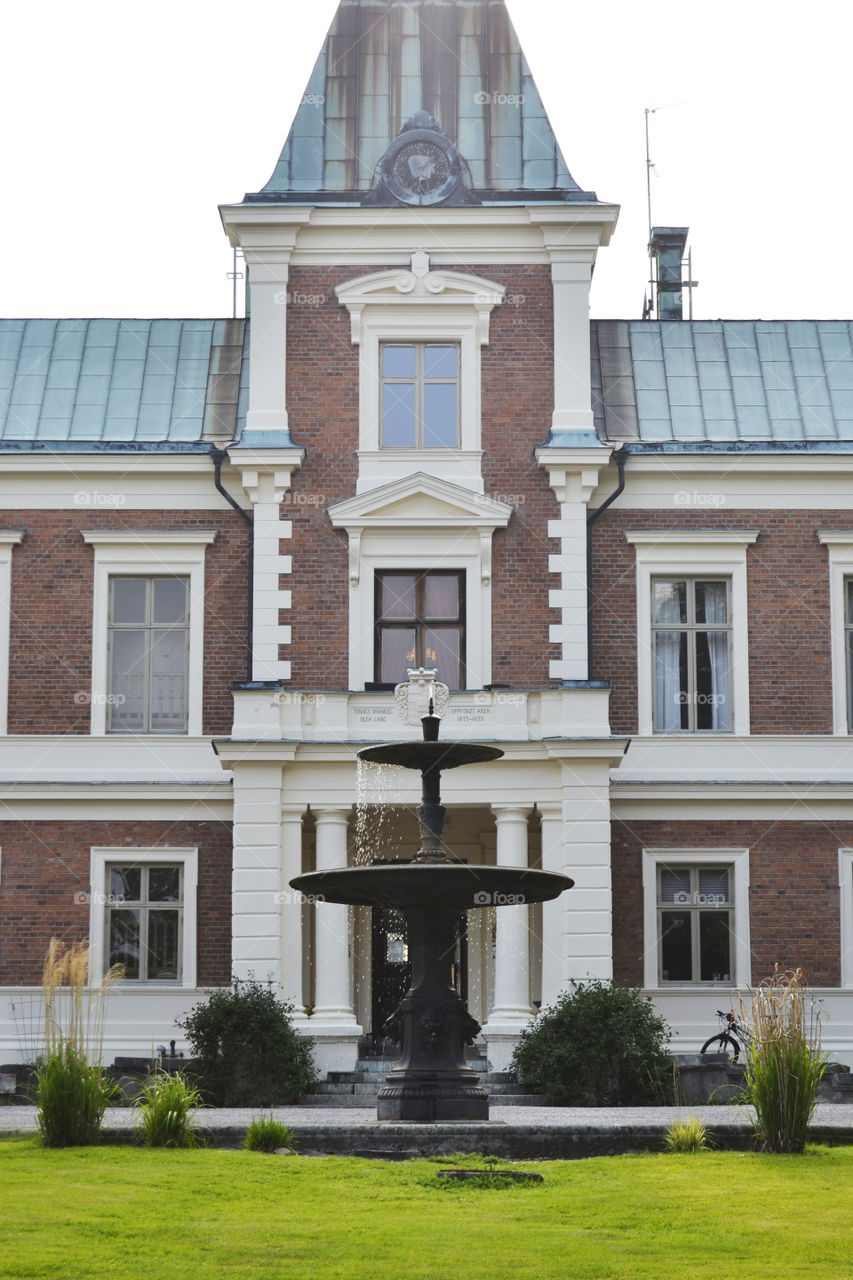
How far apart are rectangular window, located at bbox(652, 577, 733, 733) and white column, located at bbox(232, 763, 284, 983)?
5.52 meters

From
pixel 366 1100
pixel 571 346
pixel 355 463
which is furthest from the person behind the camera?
pixel 571 346

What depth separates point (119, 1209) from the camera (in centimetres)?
1044

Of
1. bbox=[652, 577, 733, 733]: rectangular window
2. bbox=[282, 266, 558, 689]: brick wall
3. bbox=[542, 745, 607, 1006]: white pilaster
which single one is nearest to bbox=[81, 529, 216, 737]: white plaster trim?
bbox=[282, 266, 558, 689]: brick wall

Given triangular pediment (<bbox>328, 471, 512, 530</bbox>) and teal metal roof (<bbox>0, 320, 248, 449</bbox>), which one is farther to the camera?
teal metal roof (<bbox>0, 320, 248, 449</bbox>)

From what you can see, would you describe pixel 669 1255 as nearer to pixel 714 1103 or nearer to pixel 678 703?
pixel 714 1103

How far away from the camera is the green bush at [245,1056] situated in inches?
772

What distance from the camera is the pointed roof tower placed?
81.1 ft

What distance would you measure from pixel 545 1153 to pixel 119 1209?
12.1 feet

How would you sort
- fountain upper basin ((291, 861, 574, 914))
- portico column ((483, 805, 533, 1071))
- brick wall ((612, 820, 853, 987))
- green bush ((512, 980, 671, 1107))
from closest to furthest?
1. fountain upper basin ((291, 861, 574, 914))
2. green bush ((512, 980, 671, 1107))
3. portico column ((483, 805, 533, 1071))
4. brick wall ((612, 820, 853, 987))

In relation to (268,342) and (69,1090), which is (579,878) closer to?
(268,342)

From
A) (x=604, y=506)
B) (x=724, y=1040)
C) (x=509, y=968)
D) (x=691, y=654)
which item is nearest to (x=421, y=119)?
(x=604, y=506)

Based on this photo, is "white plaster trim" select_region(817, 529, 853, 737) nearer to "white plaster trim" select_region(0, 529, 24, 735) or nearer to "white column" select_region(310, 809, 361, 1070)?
"white column" select_region(310, 809, 361, 1070)

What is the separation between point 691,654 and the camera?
80.1ft

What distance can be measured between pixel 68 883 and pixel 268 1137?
11297 millimetres
